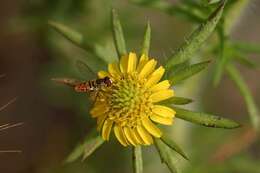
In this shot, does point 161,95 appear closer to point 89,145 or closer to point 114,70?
point 114,70

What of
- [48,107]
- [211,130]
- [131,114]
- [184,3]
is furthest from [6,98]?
[131,114]

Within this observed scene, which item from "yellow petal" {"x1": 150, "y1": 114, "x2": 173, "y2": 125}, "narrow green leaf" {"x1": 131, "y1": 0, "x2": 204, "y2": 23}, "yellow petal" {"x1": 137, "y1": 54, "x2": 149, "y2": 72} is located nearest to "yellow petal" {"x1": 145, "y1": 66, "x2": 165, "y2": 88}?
"yellow petal" {"x1": 137, "y1": 54, "x2": 149, "y2": 72}

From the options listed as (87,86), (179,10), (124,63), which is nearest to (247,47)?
(179,10)

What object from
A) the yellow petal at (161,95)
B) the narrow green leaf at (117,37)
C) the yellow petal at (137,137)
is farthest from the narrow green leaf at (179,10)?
the yellow petal at (137,137)

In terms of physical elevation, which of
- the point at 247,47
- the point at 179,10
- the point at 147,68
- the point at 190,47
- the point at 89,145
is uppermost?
the point at 179,10

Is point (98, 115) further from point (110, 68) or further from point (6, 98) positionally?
point (6, 98)

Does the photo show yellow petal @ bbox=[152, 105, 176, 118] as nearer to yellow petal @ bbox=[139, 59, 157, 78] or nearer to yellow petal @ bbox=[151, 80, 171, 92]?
yellow petal @ bbox=[151, 80, 171, 92]
